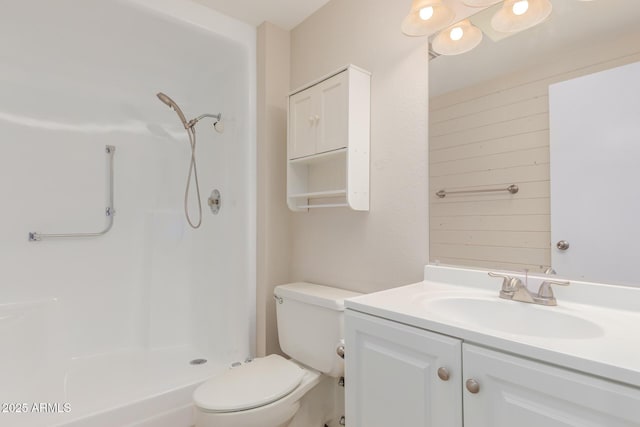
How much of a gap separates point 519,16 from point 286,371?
1652 millimetres

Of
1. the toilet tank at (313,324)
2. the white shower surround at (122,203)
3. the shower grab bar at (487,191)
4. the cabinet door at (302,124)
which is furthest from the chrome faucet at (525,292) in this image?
the white shower surround at (122,203)

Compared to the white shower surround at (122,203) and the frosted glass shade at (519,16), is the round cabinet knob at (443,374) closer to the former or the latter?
the frosted glass shade at (519,16)

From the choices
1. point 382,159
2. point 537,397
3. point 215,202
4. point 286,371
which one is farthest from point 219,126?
point 537,397

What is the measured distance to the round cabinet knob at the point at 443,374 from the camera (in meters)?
0.81

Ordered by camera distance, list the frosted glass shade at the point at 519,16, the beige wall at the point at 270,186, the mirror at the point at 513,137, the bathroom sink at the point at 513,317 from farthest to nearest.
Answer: the beige wall at the point at 270,186
the frosted glass shade at the point at 519,16
the mirror at the point at 513,137
the bathroom sink at the point at 513,317

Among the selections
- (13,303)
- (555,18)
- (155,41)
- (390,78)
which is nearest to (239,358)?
(13,303)

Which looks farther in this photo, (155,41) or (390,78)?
(155,41)

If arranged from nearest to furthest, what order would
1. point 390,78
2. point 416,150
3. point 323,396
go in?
point 416,150 → point 390,78 → point 323,396

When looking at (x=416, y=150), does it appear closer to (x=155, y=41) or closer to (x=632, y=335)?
(x=632, y=335)

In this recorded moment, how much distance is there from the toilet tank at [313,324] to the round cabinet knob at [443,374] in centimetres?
64

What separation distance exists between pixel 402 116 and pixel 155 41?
1.44 m

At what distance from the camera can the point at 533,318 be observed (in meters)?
1.00

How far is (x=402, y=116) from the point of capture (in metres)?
1.48

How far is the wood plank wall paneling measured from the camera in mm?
1094
